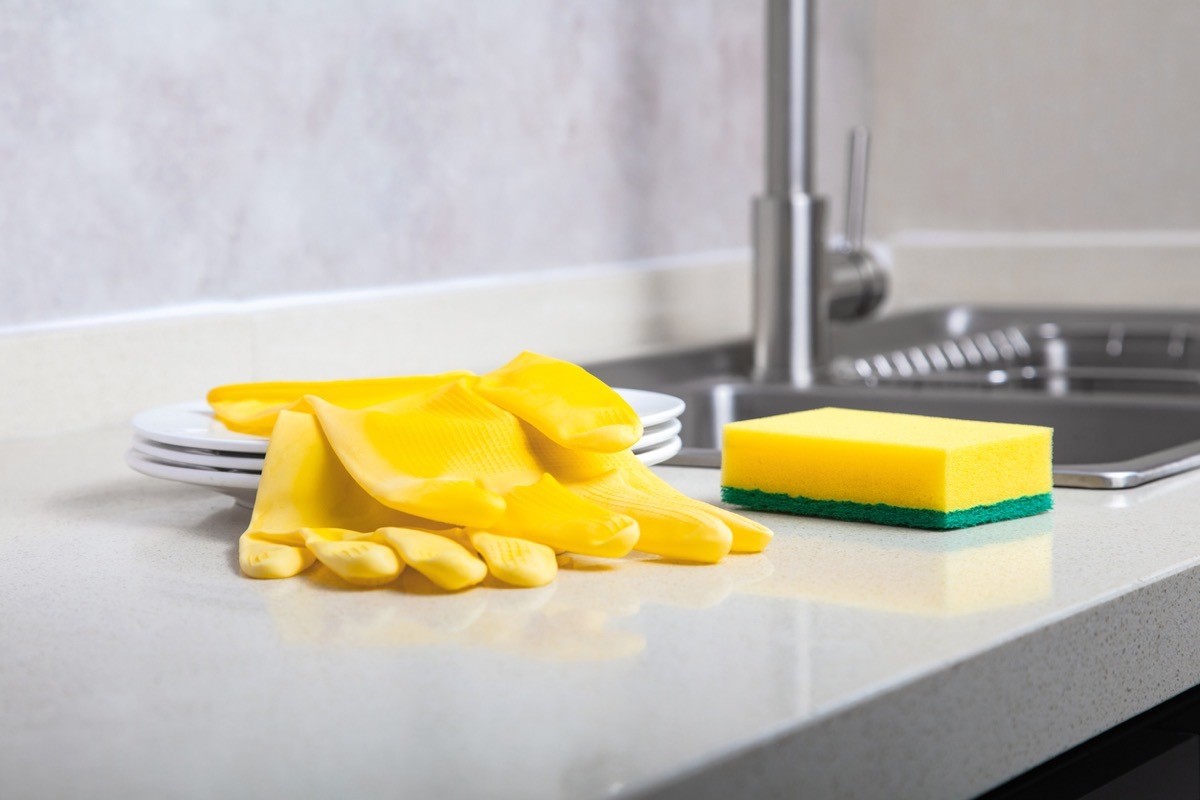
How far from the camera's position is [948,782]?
506 mm

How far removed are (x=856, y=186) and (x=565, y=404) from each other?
3.01ft

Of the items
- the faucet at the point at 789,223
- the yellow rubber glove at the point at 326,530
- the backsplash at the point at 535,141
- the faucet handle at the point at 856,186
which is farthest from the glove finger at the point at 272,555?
the faucet handle at the point at 856,186

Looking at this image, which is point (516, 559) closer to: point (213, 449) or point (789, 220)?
point (213, 449)

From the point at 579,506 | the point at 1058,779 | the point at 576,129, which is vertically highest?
the point at 576,129

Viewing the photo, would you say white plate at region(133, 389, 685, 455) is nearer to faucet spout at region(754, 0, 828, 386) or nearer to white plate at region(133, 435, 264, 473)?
white plate at region(133, 435, 264, 473)

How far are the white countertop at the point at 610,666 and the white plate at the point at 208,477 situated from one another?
0.03 metres

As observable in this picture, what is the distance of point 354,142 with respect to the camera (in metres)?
1.32

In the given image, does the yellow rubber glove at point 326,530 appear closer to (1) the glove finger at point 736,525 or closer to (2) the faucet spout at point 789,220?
(1) the glove finger at point 736,525

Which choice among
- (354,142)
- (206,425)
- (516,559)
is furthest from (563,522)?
(354,142)

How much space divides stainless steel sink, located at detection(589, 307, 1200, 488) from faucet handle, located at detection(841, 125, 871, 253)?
0.13 m

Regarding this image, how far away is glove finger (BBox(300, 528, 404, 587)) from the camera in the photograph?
59cm

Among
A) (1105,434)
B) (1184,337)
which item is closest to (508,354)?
(1105,434)

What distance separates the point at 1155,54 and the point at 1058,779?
1540 mm

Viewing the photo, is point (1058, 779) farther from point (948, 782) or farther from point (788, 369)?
point (788, 369)
